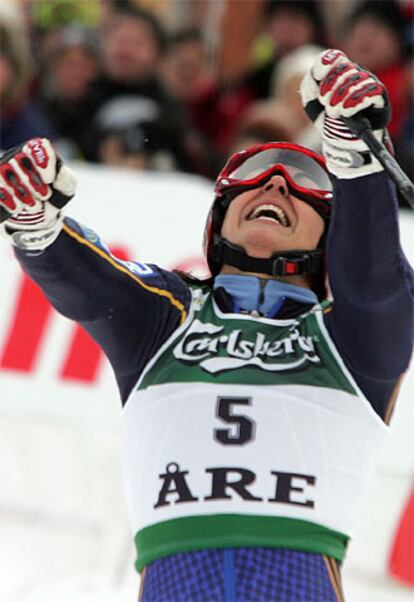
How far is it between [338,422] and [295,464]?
0.54ft

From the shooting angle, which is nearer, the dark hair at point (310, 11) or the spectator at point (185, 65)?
the dark hair at point (310, 11)

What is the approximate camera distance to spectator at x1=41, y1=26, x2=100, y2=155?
7.39m

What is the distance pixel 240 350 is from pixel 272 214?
426 mm

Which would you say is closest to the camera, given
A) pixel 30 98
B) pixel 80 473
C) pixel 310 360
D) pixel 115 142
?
pixel 310 360

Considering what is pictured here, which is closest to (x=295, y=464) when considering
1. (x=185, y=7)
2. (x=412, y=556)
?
(x=412, y=556)

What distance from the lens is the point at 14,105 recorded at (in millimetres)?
7234

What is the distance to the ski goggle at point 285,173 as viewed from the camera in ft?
12.7

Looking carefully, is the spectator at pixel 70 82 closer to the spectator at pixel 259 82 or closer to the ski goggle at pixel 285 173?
the spectator at pixel 259 82

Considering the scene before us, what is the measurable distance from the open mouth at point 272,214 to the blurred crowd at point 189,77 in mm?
2577

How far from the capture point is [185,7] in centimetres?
853

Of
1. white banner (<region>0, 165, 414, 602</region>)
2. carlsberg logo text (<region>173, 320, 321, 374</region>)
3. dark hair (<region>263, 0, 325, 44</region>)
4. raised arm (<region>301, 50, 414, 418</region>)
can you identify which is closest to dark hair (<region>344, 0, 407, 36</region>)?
dark hair (<region>263, 0, 325, 44</region>)

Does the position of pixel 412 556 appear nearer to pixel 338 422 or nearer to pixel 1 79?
pixel 338 422

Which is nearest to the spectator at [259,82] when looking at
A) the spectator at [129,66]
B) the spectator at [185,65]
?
the spectator at [185,65]

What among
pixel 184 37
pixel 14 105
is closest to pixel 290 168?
pixel 14 105
